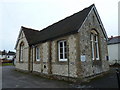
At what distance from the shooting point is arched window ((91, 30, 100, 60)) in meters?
10.5

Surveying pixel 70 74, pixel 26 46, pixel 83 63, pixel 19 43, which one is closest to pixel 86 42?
pixel 83 63

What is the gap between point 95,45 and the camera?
11.1 metres

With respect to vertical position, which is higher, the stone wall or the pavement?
the stone wall

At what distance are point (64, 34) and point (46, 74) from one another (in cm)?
489

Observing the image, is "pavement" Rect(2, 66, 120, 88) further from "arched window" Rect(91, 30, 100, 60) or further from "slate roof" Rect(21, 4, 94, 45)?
"slate roof" Rect(21, 4, 94, 45)

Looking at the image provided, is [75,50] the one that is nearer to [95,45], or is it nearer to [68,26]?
[68,26]

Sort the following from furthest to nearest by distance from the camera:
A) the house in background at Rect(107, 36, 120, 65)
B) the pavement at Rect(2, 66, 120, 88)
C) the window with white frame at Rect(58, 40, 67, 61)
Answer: the house in background at Rect(107, 36, 120, 65) < the window with white frame at Rect(58, 40, 67, 61) < the pavement at Rect(2, 66, 120, 88)

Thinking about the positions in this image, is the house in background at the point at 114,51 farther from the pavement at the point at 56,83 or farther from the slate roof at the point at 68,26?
the slate roof at the point at 68,26

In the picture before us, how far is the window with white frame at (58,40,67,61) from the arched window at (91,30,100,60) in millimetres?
2885

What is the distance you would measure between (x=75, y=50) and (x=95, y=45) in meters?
3.68

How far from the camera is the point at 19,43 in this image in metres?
17.9

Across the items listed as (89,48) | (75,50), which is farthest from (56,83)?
(89,48)

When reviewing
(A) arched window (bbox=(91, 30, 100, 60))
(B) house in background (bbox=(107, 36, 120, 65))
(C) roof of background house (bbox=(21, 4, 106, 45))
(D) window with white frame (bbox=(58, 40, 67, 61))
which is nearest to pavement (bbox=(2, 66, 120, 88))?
(D) window with white frame (bbox=(58, 40, 67, 61))

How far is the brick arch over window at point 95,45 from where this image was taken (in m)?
10.5
